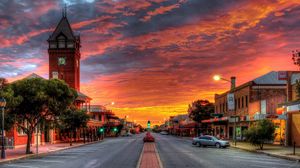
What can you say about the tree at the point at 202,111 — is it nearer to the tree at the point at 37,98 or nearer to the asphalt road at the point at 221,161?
the tree at the point at 37,98

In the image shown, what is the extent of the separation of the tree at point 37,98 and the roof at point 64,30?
6609 cm

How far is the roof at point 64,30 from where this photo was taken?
105m

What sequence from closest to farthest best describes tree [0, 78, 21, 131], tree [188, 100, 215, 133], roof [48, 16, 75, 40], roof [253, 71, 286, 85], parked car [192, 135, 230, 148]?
tree [0, 78, 21, 131]
parked car [192, 135, 230, 148]
roof [253, 71, 286, 85]
roof [48, 16, 75, 40]
tree [188, 100, 215, 133]

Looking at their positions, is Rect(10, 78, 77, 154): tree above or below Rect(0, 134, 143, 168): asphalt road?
above

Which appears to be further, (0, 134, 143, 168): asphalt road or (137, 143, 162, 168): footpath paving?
(0, 134, 143, 168): asphalt road

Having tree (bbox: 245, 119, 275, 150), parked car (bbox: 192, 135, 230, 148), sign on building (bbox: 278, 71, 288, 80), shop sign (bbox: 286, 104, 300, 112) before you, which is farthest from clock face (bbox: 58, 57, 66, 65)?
shop sign (bbox: 286, 104, 300, 112)

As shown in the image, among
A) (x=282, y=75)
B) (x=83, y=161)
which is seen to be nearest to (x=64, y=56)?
(x=282, y=75)

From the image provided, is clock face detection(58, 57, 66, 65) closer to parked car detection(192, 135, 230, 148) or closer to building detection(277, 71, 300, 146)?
parked car detection(192, 135, 230, 148)

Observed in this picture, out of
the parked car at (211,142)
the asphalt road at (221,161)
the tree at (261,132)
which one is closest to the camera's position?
the asphalt road at (221,161)

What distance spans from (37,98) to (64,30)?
72550 millimetres

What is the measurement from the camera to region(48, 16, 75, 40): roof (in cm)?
10512

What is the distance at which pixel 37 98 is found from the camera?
37.3 meters

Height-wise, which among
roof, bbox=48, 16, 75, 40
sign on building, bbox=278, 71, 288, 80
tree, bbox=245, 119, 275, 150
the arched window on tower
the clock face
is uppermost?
roof, bbox=48, 16, 75, 40

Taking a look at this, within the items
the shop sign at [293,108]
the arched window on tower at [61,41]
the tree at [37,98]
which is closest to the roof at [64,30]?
the arched window on tower at [61,41]
